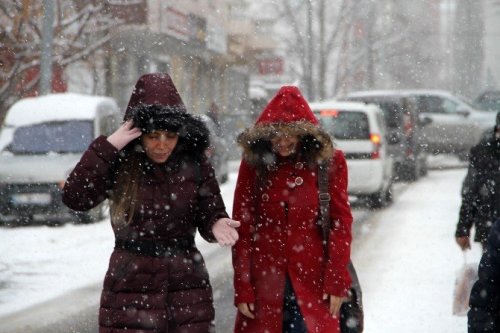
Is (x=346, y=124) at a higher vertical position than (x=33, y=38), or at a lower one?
lower

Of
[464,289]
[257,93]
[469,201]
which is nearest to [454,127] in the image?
[469,201]

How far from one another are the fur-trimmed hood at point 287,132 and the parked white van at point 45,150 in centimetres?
1053

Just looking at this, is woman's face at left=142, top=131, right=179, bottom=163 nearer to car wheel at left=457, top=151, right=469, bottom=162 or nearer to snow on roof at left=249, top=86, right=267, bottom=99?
car wheel at left=457, top=151, right=469, bottom=162

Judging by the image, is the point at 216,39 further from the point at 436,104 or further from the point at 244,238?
the point at 244,238

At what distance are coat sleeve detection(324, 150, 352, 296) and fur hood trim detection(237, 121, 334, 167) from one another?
116 mm

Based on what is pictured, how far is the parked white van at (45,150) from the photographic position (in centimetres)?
1505

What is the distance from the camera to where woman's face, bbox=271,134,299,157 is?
4543mm

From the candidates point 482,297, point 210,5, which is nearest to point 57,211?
point 482,297

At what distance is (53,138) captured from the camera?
15969 mm

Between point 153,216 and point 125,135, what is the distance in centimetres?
34

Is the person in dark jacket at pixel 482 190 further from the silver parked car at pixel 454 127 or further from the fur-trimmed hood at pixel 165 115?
the silver parked car at pixel 454 127

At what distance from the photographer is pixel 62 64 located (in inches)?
765

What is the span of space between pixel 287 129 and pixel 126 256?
3.03 ft

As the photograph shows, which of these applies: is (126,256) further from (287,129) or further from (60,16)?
(60,16)
